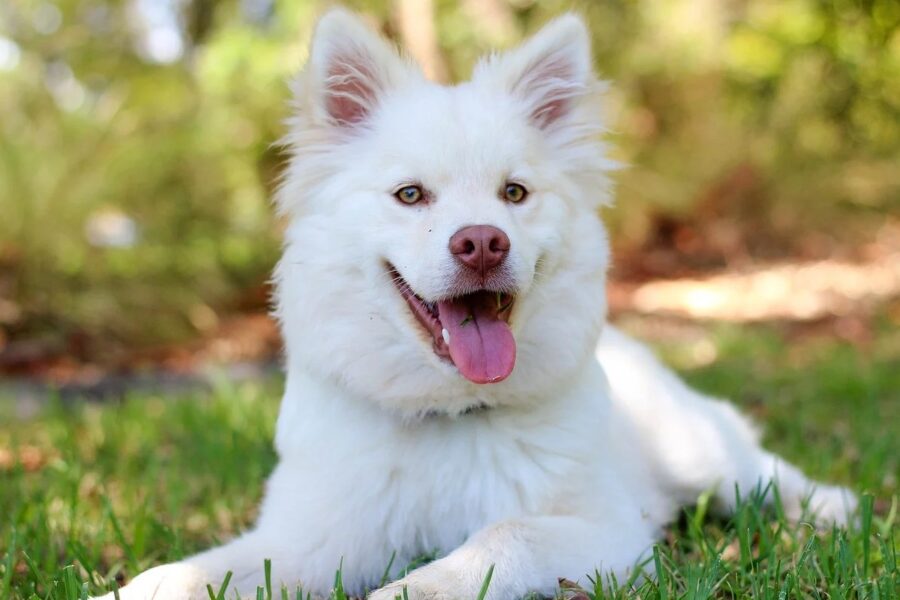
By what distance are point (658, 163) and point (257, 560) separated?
12.1 meters

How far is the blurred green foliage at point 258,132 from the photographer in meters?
8.69

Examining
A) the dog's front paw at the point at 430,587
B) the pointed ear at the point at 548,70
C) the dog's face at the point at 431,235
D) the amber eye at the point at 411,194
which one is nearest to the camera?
the dog's front paw at the point at 430,587

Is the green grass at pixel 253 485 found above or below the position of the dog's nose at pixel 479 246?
below

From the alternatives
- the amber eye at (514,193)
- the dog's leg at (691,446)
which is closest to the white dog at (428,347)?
the amber eye at (514,193)

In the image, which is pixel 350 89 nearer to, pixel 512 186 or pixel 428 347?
pixel 512 186

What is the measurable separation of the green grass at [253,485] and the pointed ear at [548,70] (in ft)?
5.20

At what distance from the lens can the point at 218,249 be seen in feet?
32.5

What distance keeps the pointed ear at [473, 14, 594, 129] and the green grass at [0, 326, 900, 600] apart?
1586 mm

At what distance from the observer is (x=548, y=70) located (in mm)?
3416

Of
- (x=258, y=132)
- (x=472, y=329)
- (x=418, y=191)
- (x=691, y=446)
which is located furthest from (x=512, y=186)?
(x=258, y=132)

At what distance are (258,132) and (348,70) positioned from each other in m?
8.53

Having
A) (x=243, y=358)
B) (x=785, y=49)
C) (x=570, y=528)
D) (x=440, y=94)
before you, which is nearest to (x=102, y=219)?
(x=243, y=358)

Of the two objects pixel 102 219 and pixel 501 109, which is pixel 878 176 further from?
pixel 501 109

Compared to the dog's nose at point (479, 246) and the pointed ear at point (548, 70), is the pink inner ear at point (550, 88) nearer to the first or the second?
the pointed ear at point (548, 70)
